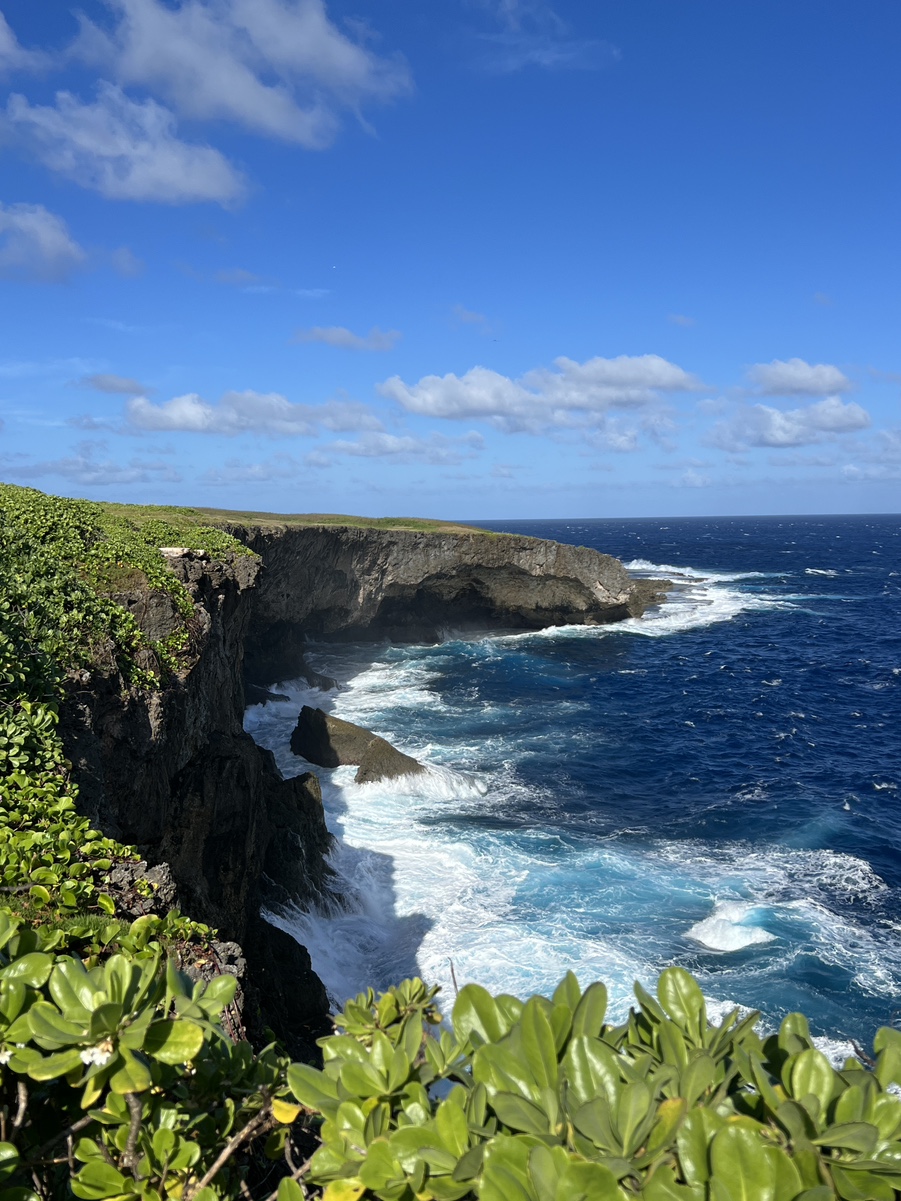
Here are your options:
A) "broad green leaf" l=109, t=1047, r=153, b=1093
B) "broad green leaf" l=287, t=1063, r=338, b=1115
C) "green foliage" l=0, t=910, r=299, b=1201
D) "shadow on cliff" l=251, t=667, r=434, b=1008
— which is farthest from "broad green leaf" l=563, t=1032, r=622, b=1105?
"shadow on cliff" l=251, t=667, r=434, b=1008

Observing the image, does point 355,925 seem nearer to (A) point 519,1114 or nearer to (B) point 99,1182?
(B) point 99,1182

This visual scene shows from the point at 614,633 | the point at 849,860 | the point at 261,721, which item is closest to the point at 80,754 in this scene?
the point at 849,860

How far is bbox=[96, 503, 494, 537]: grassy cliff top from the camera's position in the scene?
110ft

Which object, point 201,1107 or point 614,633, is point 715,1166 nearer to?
point 201,1107

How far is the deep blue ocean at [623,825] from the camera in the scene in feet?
57.7

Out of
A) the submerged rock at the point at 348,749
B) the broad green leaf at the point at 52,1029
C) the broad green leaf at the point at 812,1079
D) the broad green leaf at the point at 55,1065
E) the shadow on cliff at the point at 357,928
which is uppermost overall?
the broad green leaf at the point at 812,1079

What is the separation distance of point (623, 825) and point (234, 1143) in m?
23.6

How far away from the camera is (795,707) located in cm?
4038

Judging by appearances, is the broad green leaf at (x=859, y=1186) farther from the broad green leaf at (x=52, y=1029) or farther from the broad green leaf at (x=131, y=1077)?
the broad green leaf at (x=52, y=1029)

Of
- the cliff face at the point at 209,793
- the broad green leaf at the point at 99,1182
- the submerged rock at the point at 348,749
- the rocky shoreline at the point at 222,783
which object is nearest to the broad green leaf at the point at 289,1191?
the broad green leaf at the point at 99,1182

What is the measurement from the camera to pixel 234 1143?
3010 millimetres

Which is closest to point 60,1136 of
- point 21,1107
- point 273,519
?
point 21,1107

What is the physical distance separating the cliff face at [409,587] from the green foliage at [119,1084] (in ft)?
116

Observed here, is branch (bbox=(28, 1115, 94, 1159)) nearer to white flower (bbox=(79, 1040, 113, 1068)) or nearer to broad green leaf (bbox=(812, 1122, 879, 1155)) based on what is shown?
white flower (bbox=(79, 1040, 113, 1068))
